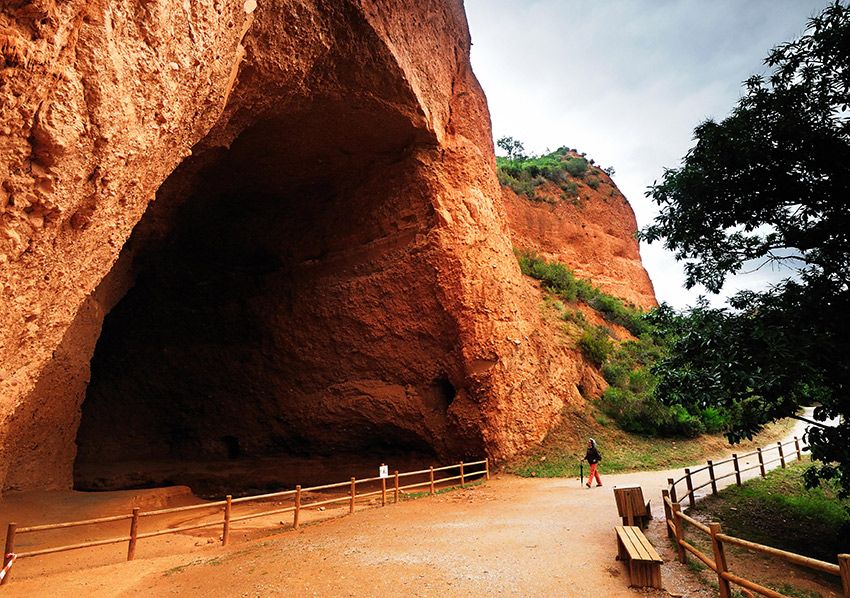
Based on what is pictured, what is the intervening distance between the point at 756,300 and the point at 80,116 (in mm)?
9943

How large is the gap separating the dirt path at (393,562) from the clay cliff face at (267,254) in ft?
9.61

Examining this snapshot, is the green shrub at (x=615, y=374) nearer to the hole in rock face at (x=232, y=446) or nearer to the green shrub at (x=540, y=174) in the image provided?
the hole in rock face at (x=232, y=446)

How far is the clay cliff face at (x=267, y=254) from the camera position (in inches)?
200

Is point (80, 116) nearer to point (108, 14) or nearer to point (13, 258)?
point (108, 14)

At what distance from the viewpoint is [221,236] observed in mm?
17906

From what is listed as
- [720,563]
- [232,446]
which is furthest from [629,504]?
[232,446]

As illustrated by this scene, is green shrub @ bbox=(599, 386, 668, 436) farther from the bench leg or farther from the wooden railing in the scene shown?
the bench leg

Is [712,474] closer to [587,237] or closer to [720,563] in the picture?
[720,563]

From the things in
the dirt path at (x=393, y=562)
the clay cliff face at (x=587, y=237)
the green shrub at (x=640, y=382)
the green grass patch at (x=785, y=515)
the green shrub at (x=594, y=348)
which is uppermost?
the clay cliff face at (x=587, y=237)

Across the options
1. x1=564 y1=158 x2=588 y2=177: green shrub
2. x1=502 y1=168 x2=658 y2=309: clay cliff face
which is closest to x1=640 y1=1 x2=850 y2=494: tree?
x1=502 y1=168 x2=658 y2=309: clay cliff face

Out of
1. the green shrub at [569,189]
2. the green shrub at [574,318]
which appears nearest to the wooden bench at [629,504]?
the green shrub at [574,318]

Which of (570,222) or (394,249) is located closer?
(394,249)

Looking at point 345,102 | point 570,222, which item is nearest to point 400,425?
point 345,102

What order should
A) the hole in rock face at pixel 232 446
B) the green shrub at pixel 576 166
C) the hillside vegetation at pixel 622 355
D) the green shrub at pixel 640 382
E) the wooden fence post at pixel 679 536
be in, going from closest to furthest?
1. the wooden fence post at pixel 679 536
2. the hillside vegetation at pixel 622 355
3. the hole in rock face at pixel 232 446
4. the green shrub at pixel 640 382
5. the green shrub at pixel 576 166
